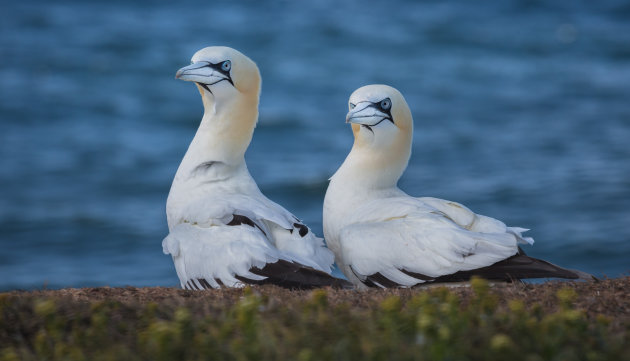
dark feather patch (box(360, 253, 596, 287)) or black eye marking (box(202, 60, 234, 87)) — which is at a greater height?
black eye marking (box(202, 60, 234, 87))

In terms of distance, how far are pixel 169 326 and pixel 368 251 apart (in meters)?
2.92

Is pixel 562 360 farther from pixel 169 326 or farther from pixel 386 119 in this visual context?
pixel 386 119

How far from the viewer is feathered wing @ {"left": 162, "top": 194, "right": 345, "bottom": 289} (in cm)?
670

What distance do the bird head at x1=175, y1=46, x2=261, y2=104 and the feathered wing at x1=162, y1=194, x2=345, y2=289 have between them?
1.05 metres

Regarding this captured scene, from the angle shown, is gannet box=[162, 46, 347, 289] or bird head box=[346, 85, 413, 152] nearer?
gannet box=[162, 46, 347, 289]

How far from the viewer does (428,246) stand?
7.03 meters

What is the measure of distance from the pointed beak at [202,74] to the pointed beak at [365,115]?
1161 mm

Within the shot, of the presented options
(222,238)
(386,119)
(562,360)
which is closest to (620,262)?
(386,119)

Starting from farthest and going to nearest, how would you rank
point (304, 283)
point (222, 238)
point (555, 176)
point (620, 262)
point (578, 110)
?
point (578, 110) < point (555, 176) < point (620, 262) < point (222, 238) < point (304, 283)

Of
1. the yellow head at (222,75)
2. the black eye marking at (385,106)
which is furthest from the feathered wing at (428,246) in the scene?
the yellow head at (222,75)

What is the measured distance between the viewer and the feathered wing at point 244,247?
22.0 ft

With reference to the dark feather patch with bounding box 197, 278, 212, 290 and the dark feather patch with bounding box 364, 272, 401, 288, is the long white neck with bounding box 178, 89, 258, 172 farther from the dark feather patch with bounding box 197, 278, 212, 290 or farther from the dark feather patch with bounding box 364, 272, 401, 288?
the dark feather patch with bounding box 364, 272, 401, 288

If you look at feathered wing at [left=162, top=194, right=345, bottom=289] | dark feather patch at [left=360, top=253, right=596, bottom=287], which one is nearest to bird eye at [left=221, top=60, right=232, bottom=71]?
feathered wing at [left=162, top=194, right=345, bottom=289]

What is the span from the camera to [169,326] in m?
4.47
